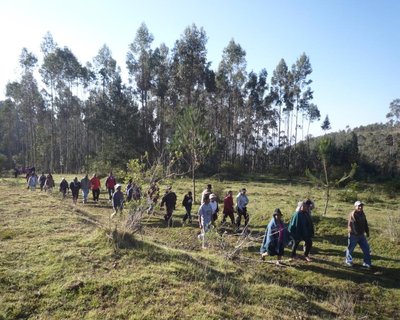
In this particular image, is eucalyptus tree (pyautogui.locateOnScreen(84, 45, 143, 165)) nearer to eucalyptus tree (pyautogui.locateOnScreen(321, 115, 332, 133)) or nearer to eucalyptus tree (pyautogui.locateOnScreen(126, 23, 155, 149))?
eucalyptus tree (pyautogui.locateOnScreen(126, 23, 155, 149))

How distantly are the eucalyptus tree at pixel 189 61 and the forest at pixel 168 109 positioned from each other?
114 mm

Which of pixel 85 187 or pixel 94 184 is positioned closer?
pixel 85 187

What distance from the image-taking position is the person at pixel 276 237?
Answer: 9344 millimetres

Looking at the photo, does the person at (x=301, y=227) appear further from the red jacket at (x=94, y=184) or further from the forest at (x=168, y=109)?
the forest at (x=168, y=109)

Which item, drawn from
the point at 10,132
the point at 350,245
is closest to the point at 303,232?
the point at 350,245

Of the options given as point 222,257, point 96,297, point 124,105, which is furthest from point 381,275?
point 124,105

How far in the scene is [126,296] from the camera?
618 cm

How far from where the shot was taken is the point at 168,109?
4716 cm

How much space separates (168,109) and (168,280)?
136ft

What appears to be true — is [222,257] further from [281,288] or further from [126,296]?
[126,296]

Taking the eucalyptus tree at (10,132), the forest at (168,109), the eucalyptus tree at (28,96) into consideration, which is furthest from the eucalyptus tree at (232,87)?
the eucalyptus tree at (10,132)

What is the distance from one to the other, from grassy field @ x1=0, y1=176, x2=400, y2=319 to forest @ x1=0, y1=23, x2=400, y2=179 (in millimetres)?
25417

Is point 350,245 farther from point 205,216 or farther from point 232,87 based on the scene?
point 232,87

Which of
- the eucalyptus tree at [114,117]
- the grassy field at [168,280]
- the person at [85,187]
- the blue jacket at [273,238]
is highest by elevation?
the eucalyptus tree at [114,117]
